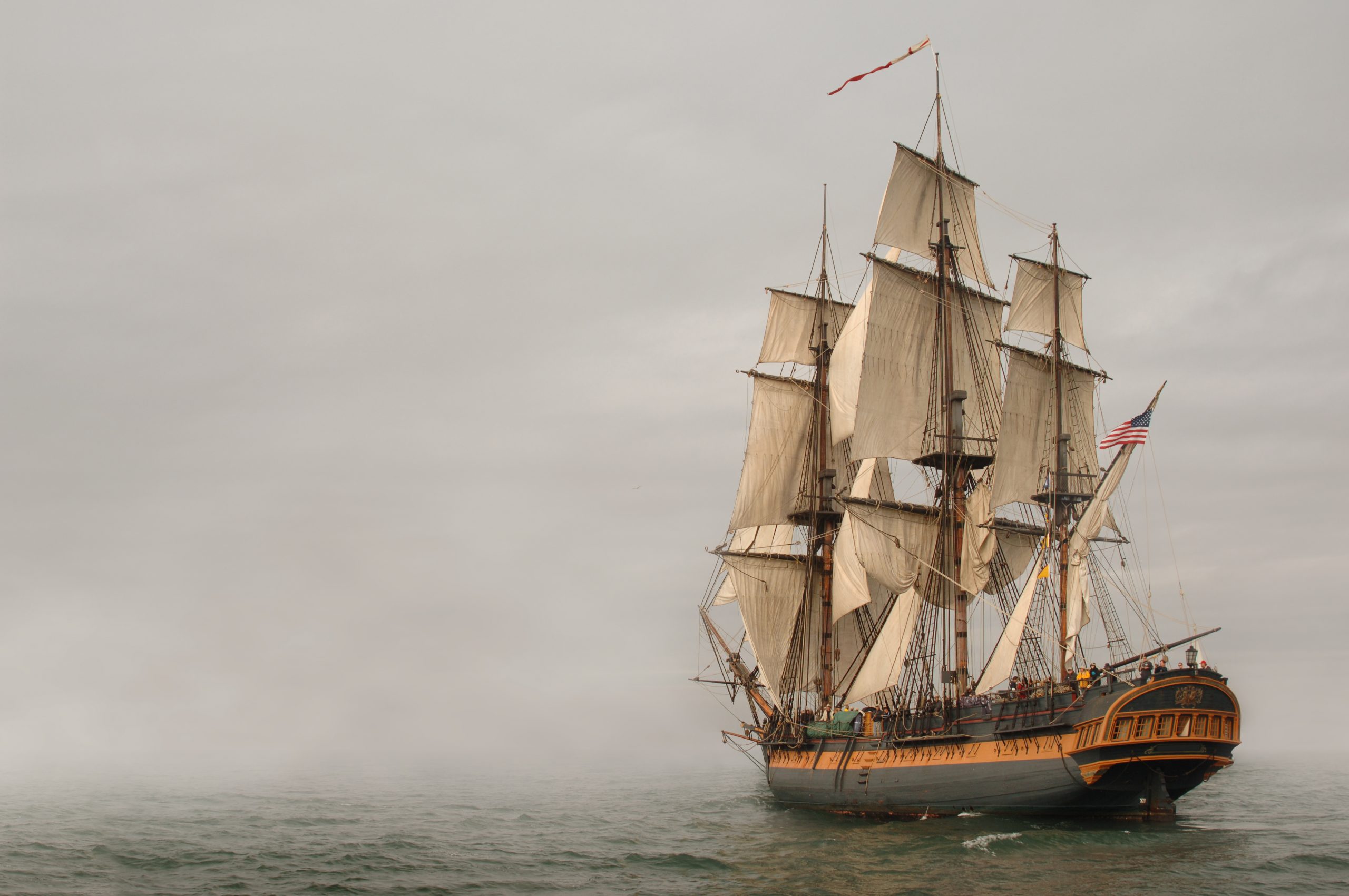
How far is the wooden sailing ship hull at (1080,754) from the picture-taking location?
4219 centimetres

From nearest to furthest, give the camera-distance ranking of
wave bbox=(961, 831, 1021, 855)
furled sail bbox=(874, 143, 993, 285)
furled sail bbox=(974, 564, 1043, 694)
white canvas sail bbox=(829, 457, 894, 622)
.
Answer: wave bbox=(961, 831, 1021, 855) < furled sail bbox=(974, 564, 1043, 694) < white canvas sail bbox=(829, 457, 894, 622) < furled sail bbox=(874, 143, 993, 285)

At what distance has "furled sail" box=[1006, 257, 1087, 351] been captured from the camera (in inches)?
2324

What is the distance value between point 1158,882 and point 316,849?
32.4 metres

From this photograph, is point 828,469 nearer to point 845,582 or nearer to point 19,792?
point 845,582

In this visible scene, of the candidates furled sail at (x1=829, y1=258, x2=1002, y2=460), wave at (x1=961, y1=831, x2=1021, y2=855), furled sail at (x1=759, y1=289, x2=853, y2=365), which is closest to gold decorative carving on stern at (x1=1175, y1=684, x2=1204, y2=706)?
wave at (x1=961, y1=831, x2=1021, y2=855)

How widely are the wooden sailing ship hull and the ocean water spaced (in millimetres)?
1203

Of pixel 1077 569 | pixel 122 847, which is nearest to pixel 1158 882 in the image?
pixel 1077 569

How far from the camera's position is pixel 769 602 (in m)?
67.2

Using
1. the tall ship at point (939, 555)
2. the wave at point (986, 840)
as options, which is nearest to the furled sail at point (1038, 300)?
the tall ship at point (939, 555)

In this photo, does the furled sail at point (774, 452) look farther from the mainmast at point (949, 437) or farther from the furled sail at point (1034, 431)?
the furled sail at point (1034, 431)

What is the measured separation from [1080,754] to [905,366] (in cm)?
2542

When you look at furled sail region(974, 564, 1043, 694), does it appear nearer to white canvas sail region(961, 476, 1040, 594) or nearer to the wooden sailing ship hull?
the wooden sailing ship hull

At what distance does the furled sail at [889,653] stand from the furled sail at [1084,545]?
349 inches

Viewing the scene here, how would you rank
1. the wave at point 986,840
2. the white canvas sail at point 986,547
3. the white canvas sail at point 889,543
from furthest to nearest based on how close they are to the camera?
the white canvas sail at point 889,543, the white canvas sail at point 986,547, the wave at point 986,840
